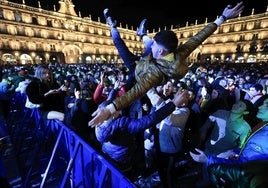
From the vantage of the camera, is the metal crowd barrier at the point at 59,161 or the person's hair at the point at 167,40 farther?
the metal crowd barrier at the point at 59,161

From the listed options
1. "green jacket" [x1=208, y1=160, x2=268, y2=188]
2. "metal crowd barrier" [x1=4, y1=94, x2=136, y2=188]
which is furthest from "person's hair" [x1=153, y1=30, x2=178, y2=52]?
"metal crowd barrier" [x1=4, y1=94, x2=136, y2=188]

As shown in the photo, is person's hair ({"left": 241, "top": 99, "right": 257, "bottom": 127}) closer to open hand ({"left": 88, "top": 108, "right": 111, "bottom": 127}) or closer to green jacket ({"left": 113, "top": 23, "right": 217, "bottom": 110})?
green jacket ({"left": 113, "top": 23, "right": 217, "bottom": 110})

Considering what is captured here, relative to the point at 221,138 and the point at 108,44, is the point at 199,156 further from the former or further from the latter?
the point at 108,44

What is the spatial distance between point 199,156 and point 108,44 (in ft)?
247

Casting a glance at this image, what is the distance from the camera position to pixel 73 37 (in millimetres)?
61531

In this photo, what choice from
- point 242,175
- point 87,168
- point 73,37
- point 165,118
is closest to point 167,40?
point 242,175

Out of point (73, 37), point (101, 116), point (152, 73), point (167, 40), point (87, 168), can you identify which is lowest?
point (87, 168)

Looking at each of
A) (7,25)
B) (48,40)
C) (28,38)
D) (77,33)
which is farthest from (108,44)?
(7,25)

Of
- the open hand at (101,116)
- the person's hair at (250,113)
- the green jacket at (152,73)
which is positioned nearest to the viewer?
the open hand at (101,116)

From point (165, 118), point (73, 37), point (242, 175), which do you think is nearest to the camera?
point (242, 175)

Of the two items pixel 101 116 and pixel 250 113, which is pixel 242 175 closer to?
pixel 101 116

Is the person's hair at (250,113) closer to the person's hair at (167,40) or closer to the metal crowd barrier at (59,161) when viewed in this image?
the person's hair at (167,40)

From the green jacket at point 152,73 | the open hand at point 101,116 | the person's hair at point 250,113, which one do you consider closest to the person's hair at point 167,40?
the green jacket at point 152,73

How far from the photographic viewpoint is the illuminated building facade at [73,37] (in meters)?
47.9
